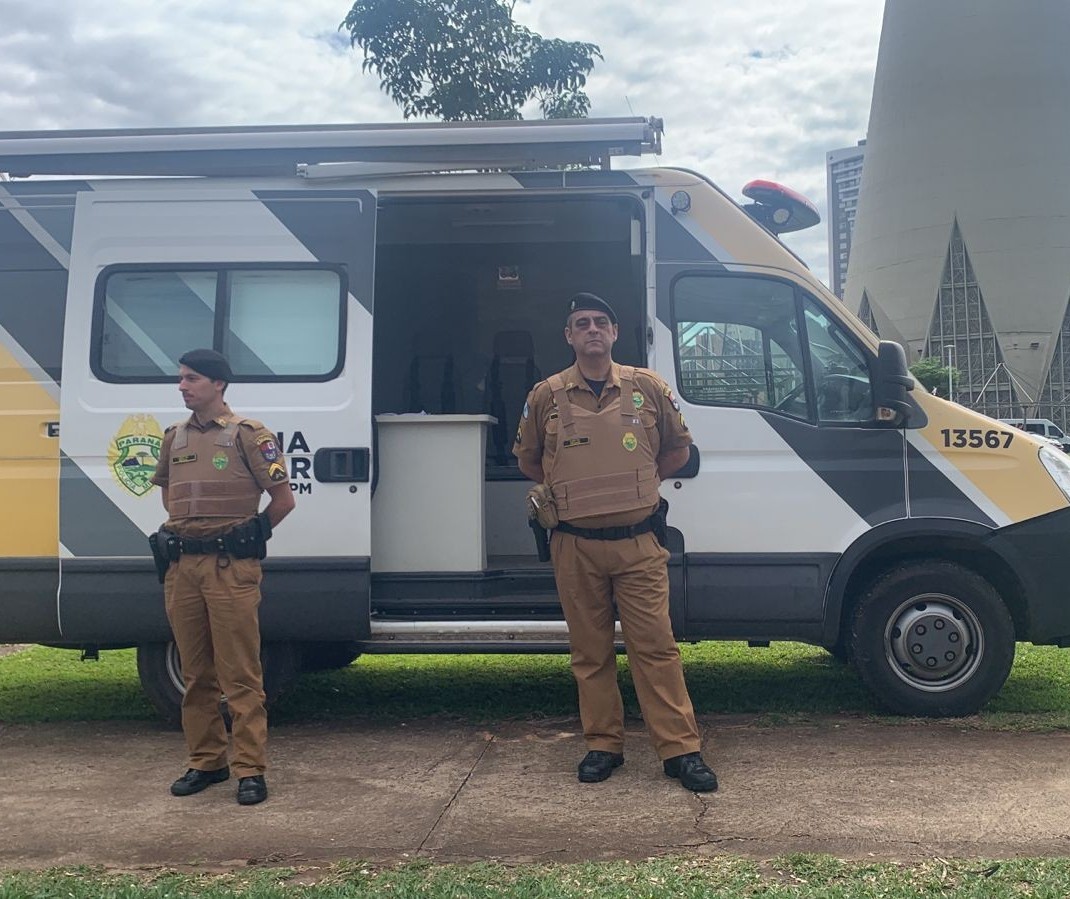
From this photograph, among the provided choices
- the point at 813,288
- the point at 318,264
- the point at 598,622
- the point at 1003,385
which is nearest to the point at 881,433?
the point at 813,288

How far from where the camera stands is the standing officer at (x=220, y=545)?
410 cm

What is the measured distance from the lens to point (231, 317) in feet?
16.7

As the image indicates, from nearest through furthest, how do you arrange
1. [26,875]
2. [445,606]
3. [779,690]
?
[26,875]
[445,606]
[779,690]

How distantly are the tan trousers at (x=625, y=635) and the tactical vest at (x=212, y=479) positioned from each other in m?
1.28

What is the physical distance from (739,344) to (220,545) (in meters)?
2.58

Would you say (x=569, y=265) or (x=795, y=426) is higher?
(x=569, y=265)

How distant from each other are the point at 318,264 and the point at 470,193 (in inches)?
32.4

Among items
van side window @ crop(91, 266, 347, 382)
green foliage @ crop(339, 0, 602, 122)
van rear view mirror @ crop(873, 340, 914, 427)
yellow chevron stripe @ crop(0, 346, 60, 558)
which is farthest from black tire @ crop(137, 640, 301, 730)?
green foliage @ crop(339, 0, 602, 122)

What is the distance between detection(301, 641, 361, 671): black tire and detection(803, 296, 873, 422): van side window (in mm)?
2684

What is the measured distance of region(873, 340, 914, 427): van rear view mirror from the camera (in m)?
4.86

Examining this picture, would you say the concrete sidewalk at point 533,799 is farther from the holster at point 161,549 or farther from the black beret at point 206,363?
the black beret at point 206,363

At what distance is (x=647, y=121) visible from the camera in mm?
4914

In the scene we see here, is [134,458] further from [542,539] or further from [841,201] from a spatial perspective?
[841,201]

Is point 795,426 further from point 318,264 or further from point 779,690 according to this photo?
point 318,264
